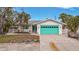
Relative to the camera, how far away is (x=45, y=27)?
15.0 feet

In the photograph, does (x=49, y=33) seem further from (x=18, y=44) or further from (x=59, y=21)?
(x=18, y=44)

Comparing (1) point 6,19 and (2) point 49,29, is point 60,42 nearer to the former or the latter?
(2) point 49,29

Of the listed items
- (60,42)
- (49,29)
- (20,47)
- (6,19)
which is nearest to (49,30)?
(49,29)

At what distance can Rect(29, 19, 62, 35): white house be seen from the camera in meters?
4.52

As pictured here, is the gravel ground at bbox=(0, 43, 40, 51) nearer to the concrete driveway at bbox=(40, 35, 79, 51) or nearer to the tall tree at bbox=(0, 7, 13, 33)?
the concrete driveway at bbox=(40, 35, 79, 51)

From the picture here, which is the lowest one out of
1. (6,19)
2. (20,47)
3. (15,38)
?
(20,47)

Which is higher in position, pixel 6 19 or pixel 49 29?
pixel 6 19

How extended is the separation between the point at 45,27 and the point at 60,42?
387 mm

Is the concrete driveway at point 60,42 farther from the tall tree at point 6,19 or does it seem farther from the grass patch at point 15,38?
the tall tree at point 6,19

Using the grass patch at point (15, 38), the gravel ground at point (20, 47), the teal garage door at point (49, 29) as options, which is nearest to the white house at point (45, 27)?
the teal garage door at point (49, 29)

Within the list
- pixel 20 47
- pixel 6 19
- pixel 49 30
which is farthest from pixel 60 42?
pixel 6 19

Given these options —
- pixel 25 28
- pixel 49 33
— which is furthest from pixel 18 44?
pixel 49 33

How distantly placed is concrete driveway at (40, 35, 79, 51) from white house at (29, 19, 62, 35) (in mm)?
95

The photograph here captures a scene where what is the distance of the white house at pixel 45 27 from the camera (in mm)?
4516
